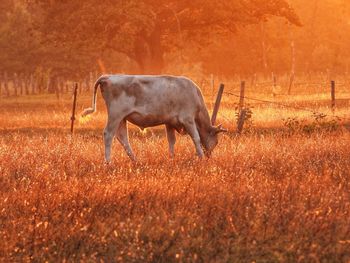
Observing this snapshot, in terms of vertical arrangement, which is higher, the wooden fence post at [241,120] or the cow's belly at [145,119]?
the cow's belly at [145,119]

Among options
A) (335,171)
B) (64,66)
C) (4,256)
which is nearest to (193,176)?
(335,171)

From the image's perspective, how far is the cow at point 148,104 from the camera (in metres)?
12.5

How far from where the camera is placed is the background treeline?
36.0 meters

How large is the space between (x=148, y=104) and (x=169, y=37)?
98.8ft

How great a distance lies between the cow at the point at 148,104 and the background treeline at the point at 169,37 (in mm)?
22063

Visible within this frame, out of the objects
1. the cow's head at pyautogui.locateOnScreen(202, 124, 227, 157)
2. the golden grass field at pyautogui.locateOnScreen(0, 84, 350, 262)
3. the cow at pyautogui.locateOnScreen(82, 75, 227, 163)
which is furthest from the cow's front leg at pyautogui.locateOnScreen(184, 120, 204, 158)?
the golden grass field at pyautogui.locateOnScreen(0, 84, 350, 262)

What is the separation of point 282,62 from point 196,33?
141 feet

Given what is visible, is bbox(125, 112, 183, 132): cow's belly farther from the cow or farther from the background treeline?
the background treeline

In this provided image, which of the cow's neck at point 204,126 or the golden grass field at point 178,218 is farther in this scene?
the cow's neck at point 204,126

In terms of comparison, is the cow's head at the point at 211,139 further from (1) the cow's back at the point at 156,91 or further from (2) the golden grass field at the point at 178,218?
(2) the golden grass field at the point at 178,218

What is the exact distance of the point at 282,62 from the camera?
83.8 m

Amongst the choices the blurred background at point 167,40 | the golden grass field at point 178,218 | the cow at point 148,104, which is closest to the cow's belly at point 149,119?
the cow at point 148,104

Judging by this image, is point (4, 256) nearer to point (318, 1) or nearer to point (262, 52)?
point (262, 52)

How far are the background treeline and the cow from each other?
72.4 feet
